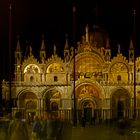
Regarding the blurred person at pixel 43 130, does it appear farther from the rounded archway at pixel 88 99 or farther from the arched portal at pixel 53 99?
the arched portal at pixel 53 99

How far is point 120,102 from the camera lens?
68.7m

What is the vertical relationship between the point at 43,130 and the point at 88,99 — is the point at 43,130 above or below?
below

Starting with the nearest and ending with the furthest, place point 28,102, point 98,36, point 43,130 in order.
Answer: point 43,130, point 28,102, point 98,36

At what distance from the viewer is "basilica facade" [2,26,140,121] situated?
67.5 metres

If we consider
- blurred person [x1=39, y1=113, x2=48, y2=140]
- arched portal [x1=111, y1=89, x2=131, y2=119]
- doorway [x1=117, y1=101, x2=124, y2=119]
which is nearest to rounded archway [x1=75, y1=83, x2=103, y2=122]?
arched portal [x1=111, y1=89, x2=131, y2=119]

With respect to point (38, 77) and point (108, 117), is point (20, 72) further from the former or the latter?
point (108, 117)

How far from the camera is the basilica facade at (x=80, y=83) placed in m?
67.5

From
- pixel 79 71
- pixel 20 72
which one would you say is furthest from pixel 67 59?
pixel 20 72

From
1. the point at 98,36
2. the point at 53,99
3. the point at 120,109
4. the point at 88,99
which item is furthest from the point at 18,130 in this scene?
the point at 98,36

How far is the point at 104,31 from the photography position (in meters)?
75.8

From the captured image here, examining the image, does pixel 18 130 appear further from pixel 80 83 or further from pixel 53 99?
pixel 53 99

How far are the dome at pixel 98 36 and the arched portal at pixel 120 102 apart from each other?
7443 mm

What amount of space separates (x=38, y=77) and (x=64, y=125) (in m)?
52.0

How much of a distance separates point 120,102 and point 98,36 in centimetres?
1081
